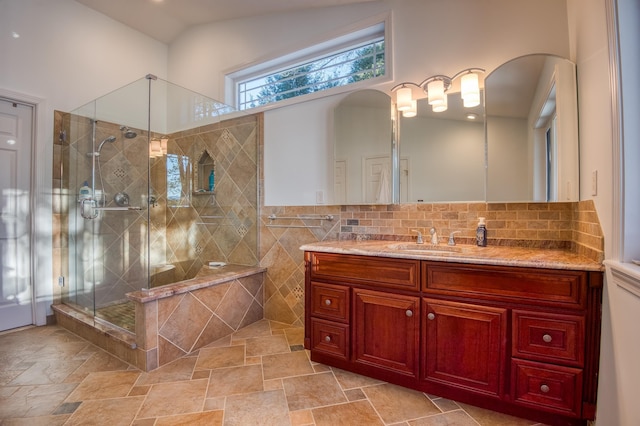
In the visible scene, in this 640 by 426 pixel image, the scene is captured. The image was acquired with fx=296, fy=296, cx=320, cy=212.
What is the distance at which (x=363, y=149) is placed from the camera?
8.04 feet

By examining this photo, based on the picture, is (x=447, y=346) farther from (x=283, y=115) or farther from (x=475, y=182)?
(x=283, y=115)

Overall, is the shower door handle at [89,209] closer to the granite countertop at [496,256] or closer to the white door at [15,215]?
the white door at [15,215]

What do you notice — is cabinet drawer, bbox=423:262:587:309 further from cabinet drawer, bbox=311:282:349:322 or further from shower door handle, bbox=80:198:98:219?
shower door handle, bbox=80:198:98:219

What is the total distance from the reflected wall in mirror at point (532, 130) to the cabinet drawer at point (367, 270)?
0.78m

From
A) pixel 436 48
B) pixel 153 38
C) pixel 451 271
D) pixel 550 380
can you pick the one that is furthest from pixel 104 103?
pixel 550 380

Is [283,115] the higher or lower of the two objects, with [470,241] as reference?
higher

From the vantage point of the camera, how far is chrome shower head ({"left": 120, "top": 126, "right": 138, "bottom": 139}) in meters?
2.72

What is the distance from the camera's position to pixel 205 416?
1.56 meters

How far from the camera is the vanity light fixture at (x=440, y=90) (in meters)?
2.01

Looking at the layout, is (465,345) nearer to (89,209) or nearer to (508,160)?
(508,160)

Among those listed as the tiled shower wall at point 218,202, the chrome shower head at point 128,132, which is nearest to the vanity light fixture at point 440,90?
the tiled shower wall at point 218,202

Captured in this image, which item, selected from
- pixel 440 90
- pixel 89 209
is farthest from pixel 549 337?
pixel 89 209

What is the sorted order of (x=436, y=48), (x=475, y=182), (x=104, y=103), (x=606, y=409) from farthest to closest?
(x=104, y=103) < (x=436, y=48) < (x=475, y=182) < (x=606, y=409)

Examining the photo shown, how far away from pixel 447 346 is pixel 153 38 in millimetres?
4586
